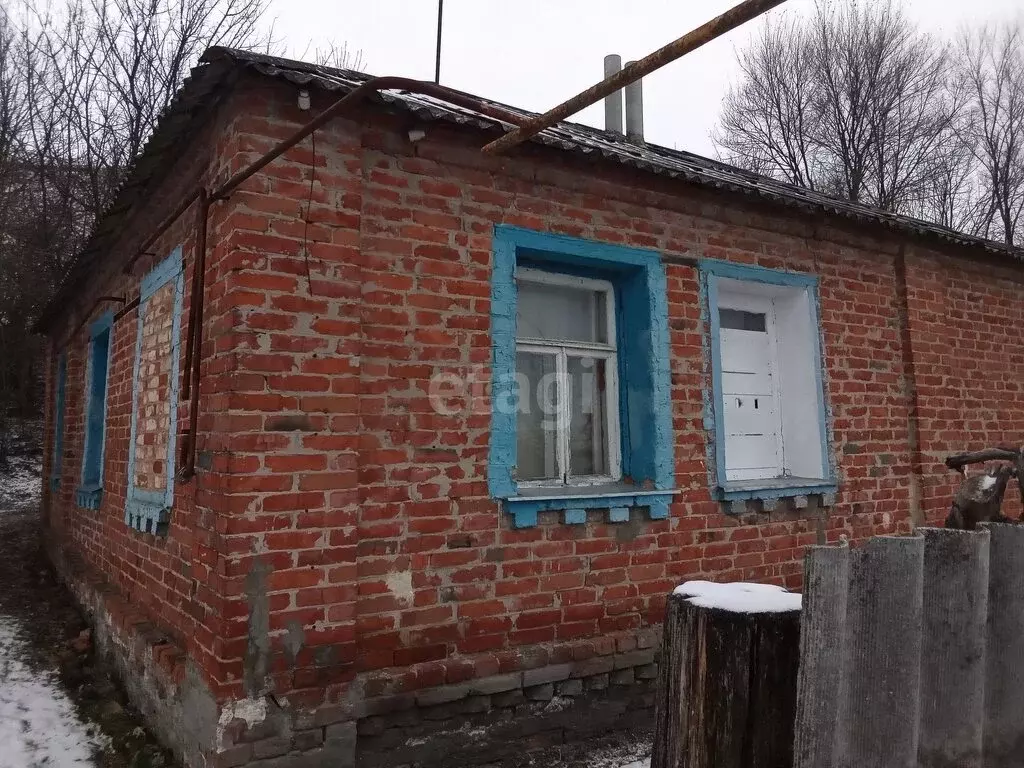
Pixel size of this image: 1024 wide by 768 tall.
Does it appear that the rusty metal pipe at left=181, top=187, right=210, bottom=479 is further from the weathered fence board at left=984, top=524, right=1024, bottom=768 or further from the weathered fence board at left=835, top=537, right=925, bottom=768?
the weathered fence board at left=984, top=524, right=1024, bottom=768

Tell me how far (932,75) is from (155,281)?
18.1 metres

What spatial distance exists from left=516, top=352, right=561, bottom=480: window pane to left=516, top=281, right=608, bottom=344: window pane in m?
0.16

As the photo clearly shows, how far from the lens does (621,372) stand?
4.31m

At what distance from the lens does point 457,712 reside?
3.40 metres

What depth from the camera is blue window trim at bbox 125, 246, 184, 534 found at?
3.79 meters

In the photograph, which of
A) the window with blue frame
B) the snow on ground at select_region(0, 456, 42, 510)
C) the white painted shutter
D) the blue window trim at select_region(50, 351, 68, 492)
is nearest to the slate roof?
the white painted shutter

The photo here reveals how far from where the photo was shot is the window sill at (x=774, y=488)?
4355 millimetres

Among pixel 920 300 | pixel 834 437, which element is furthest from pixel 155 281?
pixel 920 300

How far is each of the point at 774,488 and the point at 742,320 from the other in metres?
1.28

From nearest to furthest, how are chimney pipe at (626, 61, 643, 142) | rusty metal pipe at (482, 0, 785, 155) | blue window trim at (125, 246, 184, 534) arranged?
1. rusty metal pipe at (482, 0, 785, 155)
2. blue window trim at (125, 246, 184, 534)
3. chimney pipe at (626, 61, 643, 142)

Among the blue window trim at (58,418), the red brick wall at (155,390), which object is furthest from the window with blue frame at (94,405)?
the red brick wall at (155,390)

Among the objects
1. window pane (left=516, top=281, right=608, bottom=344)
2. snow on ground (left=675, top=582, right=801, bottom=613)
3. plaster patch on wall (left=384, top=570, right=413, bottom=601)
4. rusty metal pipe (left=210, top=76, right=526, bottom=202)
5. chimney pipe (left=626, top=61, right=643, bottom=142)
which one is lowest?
plaster patch on wall (left=384, top=570, right=413, bottom=601)

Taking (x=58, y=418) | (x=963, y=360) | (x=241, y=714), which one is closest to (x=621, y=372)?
(x=241, y=714)

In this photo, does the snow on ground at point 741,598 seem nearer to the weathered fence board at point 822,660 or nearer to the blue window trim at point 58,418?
the weathered fence board at point 822,660
